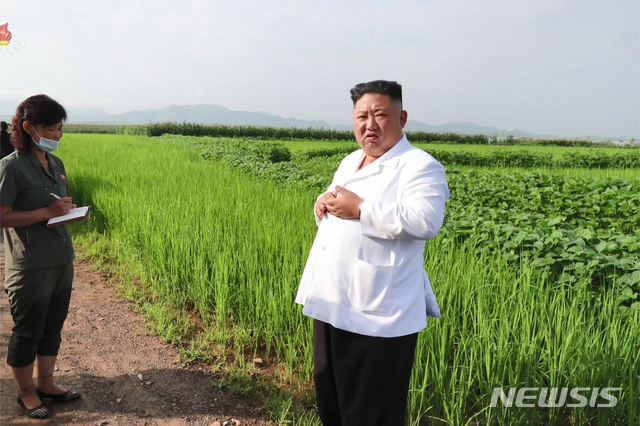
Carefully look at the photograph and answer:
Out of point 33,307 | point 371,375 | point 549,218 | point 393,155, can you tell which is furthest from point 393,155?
point 549,218

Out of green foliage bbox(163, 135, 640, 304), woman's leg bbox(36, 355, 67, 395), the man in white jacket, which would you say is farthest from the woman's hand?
green foliage bbox(163, 135, 640, 304)

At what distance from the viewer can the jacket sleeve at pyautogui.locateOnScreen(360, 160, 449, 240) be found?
1.43 m

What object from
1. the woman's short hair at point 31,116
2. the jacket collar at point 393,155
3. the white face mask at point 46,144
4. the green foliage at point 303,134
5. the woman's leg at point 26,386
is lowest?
the woman's leg at point 26,386

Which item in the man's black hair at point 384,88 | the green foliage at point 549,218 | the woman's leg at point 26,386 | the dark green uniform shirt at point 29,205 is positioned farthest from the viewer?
the green foliage at point 549,218

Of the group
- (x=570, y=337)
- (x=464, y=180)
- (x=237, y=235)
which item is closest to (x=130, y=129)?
(x=464, y=180)

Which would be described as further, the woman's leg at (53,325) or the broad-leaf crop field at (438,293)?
the woman's leg at (53,325)

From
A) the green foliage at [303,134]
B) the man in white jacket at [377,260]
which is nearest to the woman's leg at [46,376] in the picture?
the man in white jacket at [377,260]

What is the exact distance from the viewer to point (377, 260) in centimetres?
155

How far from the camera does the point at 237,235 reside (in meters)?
4.23

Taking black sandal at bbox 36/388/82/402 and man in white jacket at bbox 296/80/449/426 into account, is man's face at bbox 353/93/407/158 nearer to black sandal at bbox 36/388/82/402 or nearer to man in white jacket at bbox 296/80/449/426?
man in white jacket at bbox 296/80/449/426

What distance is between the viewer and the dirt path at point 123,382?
245 centimetres

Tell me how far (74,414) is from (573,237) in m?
4.20

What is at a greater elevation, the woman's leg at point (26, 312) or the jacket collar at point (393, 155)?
the jacket collar at point (393, 155)

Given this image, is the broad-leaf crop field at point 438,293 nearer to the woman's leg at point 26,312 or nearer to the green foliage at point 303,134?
the woman's leg at point 26,312
